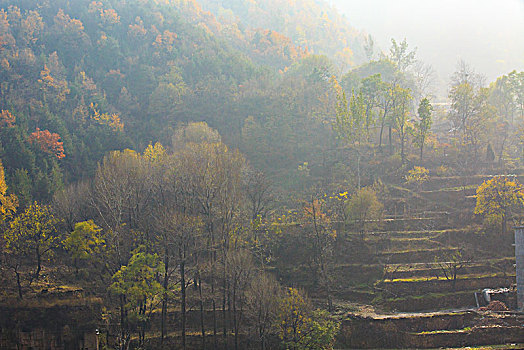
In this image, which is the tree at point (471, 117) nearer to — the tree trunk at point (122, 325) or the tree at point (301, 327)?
the tree at point (301, 327)

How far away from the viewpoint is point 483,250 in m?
38.9

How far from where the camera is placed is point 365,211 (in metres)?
42.0

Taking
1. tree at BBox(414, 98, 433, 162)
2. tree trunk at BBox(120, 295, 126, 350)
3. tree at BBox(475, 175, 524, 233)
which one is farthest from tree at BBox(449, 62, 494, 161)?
tree trunk at BBox(120, 295, 126, 350)

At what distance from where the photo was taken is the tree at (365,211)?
41.7 metres

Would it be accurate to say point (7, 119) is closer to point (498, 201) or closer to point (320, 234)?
point (320, 234)

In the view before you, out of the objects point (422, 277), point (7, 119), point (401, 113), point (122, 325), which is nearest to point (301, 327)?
point (122, 325)

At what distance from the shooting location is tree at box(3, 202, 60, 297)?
123 feet

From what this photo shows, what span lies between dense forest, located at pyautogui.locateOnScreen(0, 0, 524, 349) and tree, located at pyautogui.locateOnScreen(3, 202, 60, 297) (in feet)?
0.61

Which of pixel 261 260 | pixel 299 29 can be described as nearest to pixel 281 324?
pixel 261 260

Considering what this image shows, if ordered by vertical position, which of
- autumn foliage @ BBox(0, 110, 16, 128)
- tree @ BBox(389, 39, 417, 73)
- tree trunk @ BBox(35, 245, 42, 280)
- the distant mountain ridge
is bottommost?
tree trunk @ BBox(35, 245, 42, 280)

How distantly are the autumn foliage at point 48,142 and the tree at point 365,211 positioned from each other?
33.2m

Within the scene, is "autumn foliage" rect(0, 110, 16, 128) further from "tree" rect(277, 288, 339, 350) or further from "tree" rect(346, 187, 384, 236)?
"tree" rect(277, 288, 339, 350)

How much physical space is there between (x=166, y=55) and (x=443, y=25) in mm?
102442

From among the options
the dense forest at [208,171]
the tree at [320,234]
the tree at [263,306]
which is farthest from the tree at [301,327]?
the tree at [320,234]
